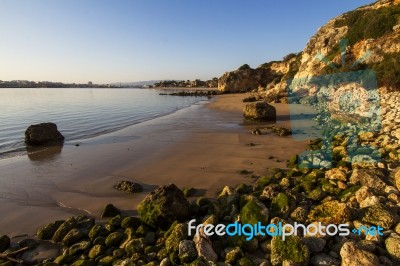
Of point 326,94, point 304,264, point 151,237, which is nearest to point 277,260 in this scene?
point 304,264

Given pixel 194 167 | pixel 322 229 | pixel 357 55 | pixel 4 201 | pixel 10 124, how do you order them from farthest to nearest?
1. pixel 357 55
2. pixel 10 124
3. pixel 194 167
4. pixel 4 201
5. pixel 322 229

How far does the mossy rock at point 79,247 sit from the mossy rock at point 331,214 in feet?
15.2

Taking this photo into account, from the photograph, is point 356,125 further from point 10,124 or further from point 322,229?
point 10,124

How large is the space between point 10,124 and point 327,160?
26155 millimetres

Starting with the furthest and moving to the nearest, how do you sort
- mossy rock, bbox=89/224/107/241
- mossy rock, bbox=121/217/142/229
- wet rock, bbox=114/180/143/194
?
wet rock, bbox=114/180/143/194 < mossy rock, bbox=121/217/142/229 < mossy rock, bbox=89/224/107/241

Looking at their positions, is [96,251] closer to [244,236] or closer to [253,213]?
[244,236]

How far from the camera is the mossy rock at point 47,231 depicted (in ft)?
20.7

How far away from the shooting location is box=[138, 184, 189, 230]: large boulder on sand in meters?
6.23

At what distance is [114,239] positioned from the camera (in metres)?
5.85

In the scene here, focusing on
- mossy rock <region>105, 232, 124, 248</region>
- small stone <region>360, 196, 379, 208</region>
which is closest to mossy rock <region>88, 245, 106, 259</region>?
mossy rock <region>105, 232, 124, 248</region>

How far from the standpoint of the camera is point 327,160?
9.13 m

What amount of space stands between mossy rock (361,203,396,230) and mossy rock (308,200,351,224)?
1.05ft

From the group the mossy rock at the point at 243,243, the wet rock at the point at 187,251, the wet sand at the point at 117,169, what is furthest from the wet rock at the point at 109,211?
the mossy rock at the point at 243,243

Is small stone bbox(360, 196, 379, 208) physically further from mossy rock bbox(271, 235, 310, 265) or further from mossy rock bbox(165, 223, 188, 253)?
mossy rock bbox(165, 223, 188, 253)
